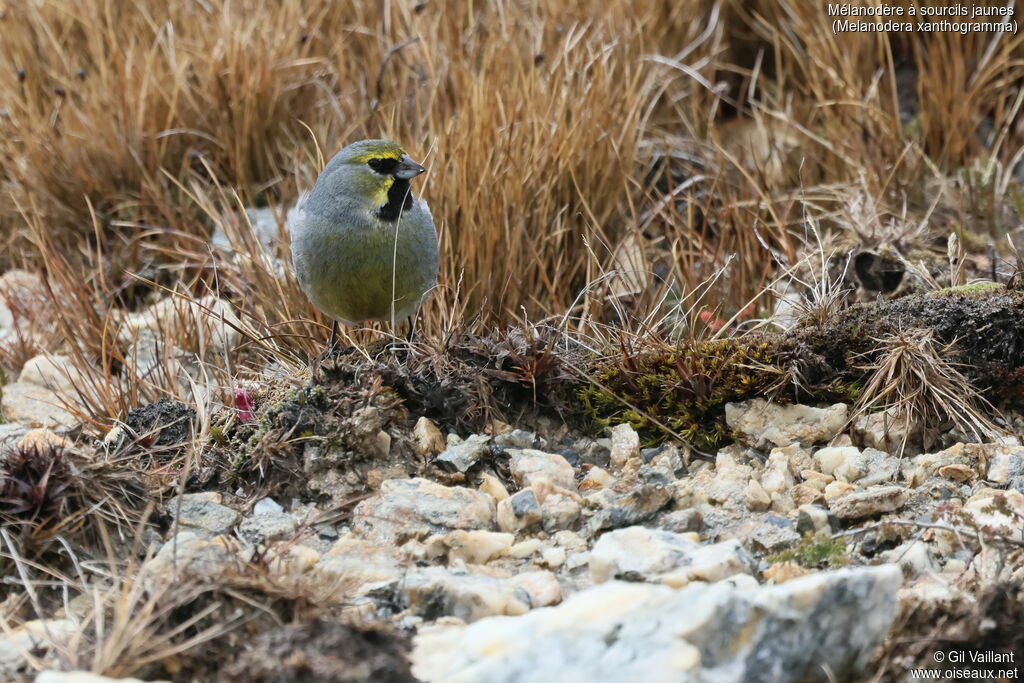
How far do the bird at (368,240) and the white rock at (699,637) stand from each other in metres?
1.78

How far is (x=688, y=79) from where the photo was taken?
630cm

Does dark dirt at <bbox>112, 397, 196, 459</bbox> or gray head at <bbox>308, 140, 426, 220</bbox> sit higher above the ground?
gray head at <bbox>308, 140, 426, 220</bbox>

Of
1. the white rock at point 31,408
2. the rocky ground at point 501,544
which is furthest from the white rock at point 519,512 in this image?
the white rock at point 31,408

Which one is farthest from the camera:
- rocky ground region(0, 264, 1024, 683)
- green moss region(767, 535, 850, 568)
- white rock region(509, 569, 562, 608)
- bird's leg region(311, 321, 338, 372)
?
bird's leg region(311, 321, 338, 372)

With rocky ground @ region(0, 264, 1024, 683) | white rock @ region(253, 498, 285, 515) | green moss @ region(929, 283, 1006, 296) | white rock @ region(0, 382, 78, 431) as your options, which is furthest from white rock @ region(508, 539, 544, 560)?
white rock @ region(0, 382, 78, 431)

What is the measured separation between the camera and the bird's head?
3.94 m

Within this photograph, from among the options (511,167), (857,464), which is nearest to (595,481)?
(857,464)

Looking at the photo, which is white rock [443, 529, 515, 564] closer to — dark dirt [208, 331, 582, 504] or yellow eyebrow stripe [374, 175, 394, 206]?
dark dirt [208, 331, 582, 504]

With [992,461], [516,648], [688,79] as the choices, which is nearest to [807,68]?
[688,79]

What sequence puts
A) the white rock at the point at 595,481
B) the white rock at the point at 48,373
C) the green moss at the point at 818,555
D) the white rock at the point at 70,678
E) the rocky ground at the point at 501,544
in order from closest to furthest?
the white rock at the point at 70,678 → the rocky ground at the point at 501,544 → the green moss at the point at 818,555 → the white rock at the point at 595,481 → the white rock at the point at 48,373

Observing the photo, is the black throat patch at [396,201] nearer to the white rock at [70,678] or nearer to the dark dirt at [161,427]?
the dark dirt at [161,427]

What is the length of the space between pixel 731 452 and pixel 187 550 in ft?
5.39

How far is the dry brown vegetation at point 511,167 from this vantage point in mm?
4375

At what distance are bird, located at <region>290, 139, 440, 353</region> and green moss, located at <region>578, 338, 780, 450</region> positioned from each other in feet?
2.36
